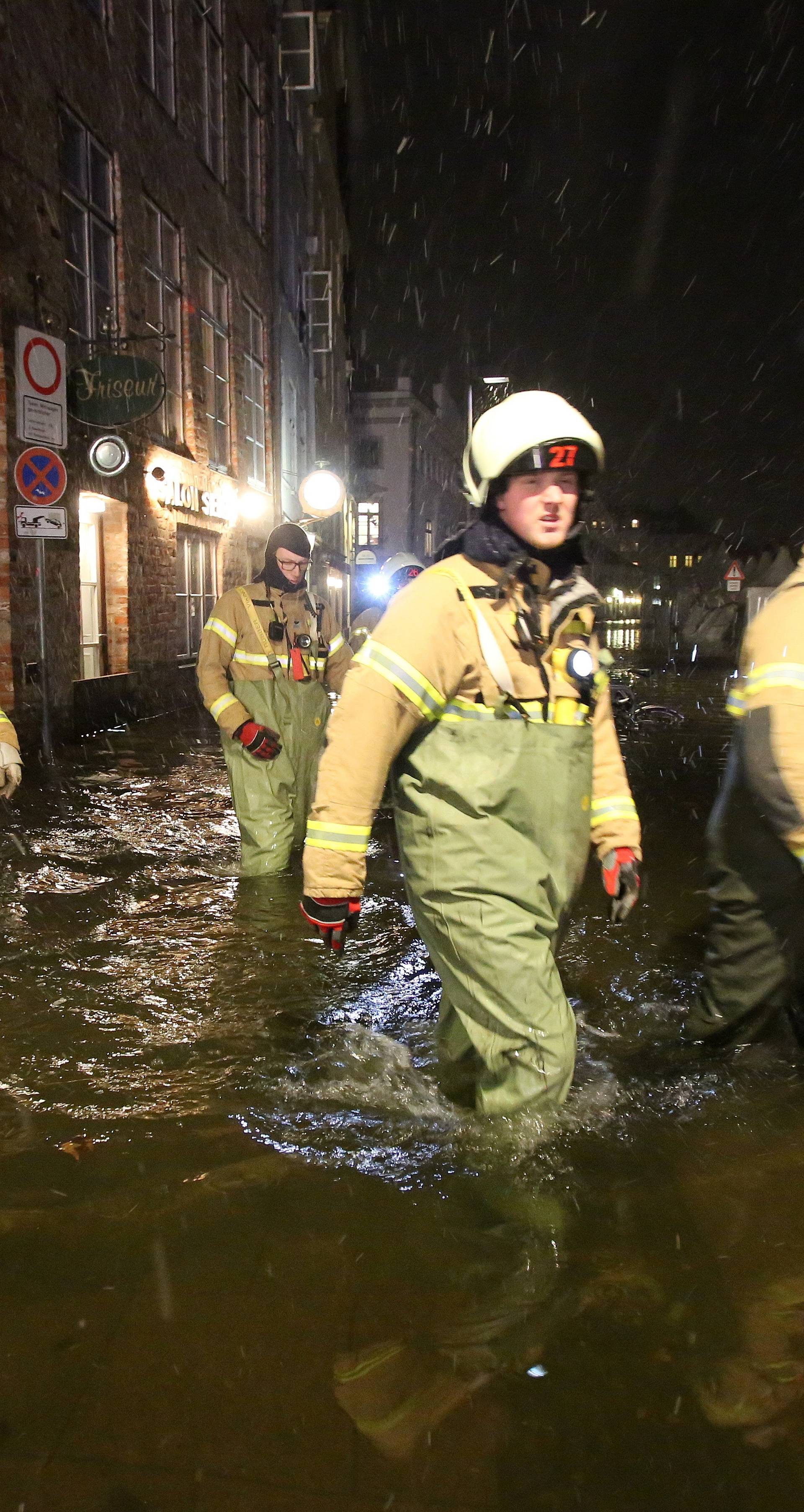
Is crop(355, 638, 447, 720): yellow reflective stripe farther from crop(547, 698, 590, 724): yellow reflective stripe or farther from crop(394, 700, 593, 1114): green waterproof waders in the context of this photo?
crop(547, 698, 590, 724): yellow reflective stripe

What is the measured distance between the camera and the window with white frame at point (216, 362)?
19281 millimetres

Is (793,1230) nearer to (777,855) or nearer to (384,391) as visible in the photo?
(777,855)

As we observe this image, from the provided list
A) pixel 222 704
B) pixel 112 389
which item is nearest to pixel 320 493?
pixel 112 389

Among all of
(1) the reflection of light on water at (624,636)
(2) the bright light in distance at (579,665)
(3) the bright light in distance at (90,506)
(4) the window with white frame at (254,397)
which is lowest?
(1) the reflection of light on water at (624,636)

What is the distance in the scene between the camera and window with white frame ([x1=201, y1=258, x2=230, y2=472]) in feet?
63.3

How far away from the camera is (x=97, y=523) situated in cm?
1498

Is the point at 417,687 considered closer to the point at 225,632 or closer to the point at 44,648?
the point at 225,632

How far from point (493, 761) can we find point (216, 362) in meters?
19.1

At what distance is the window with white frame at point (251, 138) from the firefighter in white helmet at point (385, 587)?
1631 cm

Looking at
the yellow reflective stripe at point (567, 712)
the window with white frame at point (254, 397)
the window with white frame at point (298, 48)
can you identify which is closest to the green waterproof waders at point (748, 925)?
the yellow reflective stripe at point (567, 712)

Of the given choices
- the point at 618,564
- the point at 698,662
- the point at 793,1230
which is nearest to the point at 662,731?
the point at 793,1230

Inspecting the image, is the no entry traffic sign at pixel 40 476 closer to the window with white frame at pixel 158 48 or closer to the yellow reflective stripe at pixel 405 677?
the yellow reflective stripe at pixel 405 677

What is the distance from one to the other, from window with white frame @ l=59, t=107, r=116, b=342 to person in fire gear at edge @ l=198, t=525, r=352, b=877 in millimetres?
8311


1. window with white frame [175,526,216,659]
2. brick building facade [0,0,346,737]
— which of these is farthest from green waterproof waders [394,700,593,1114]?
window with white frame [175,526,216,659]
